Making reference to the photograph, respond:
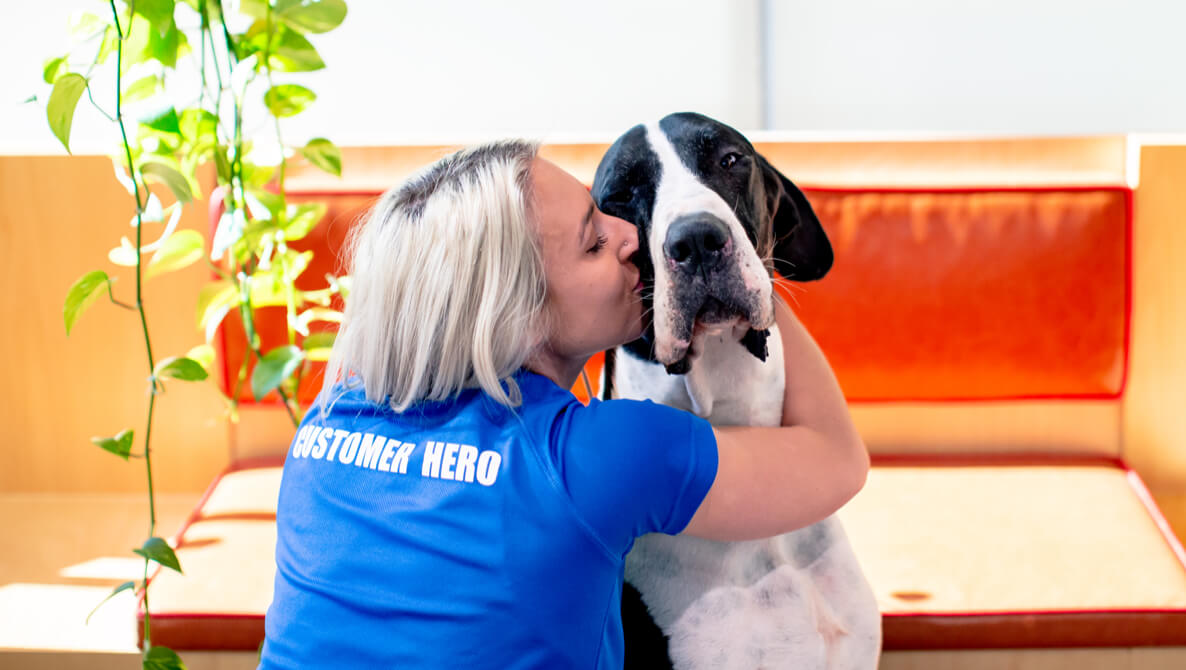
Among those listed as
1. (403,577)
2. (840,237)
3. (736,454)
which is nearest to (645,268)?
(736,454)

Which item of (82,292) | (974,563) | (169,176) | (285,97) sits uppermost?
(285,97)

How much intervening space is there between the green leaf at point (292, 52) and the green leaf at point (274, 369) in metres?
0.44

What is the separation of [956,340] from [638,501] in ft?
4.56

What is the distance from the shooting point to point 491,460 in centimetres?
77

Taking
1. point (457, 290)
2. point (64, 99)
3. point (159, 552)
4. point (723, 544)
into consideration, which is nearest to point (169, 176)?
point (64, 99)

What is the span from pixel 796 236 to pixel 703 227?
28 cm

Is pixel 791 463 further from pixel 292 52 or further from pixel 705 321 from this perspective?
pixel 292 52

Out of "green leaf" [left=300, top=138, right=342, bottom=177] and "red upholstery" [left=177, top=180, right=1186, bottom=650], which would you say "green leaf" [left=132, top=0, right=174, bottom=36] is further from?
"red upholstery" [left=177, top=180, right=1186, bottom=650]

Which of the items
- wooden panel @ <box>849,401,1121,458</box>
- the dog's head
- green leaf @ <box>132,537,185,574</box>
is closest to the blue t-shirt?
the dog's head

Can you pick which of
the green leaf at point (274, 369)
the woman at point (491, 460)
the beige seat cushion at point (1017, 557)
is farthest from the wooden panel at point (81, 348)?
the beige seat cushion at point (1017, 557)

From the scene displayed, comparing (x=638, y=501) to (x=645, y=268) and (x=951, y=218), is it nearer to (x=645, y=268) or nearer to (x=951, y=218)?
(x=645, y=268)

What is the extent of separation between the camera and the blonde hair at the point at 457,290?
2.70 ft

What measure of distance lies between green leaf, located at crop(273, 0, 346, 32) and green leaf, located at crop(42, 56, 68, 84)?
28 centimetres

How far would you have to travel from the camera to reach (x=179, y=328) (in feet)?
6.69
